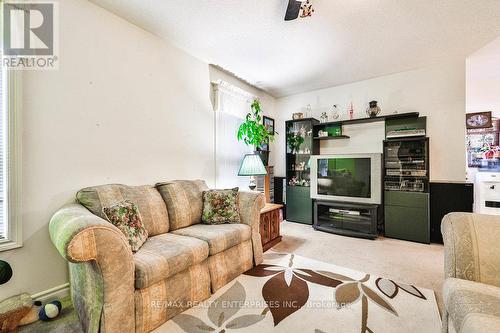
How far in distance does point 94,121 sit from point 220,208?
143 cm

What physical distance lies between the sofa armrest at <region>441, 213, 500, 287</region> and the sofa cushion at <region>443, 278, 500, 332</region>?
0.07 meters

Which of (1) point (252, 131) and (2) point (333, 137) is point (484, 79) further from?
(1) point (252, 131)

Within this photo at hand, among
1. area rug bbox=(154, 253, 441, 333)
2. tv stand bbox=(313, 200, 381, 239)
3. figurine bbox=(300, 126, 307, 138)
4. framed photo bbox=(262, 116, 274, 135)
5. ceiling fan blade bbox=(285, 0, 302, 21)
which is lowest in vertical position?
area rug bbox=(154, 253, 441, 333)

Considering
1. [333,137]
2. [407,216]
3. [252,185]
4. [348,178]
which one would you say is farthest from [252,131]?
[407,216]

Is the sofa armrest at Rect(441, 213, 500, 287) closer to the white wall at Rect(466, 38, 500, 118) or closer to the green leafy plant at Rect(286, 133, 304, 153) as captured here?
the white wall at Rect(466, 38, 500, 118)

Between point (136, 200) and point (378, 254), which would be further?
point (378, 254)

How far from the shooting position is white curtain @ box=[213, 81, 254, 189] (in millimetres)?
3342

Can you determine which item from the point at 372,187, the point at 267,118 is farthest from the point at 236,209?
the point at 267,118

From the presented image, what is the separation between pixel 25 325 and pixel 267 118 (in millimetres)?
4129

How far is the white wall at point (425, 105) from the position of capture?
3.24m

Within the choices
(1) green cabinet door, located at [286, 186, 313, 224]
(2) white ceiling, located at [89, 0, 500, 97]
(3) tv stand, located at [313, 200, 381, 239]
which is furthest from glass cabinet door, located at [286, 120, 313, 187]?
(2) white ceiling, located at [89, 0, 500, 97]

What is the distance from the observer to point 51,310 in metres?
1.55

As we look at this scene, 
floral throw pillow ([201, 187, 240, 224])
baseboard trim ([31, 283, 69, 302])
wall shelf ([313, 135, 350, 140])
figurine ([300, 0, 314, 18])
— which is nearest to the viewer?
baseboard trim ([31, 283, 69, 302])

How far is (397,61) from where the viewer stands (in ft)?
10.6
